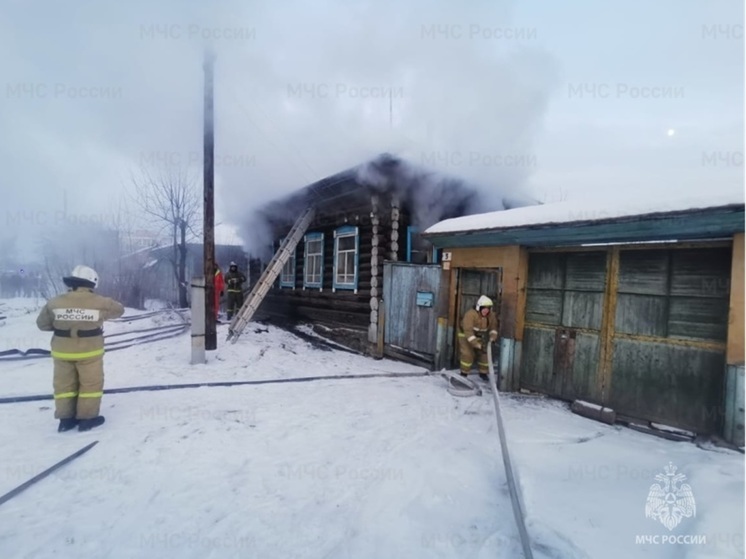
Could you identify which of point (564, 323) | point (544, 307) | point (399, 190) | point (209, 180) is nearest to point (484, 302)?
point (544, 307)

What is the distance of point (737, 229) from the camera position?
380 centimetres

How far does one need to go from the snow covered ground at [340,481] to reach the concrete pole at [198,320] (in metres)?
1.42

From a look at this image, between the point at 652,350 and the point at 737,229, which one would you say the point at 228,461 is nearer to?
the point at 652,350

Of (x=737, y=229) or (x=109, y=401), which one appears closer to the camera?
(x=737, y=229)

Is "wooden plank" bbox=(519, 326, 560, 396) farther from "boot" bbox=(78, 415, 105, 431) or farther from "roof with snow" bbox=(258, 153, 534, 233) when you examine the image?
"boot" bbox=(78, 415, 105, 431)

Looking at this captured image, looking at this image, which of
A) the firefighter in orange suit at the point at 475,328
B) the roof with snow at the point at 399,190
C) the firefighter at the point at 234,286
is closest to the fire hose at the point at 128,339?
the firefighter at the point at 234,286

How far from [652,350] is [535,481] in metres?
2.77

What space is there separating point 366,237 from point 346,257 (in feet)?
3.47

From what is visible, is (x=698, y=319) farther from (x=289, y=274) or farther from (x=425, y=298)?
(x=289, y=274)

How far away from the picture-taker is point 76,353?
402cm

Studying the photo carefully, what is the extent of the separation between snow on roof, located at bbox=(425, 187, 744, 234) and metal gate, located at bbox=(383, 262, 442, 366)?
131 cm

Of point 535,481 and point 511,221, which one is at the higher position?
point 511,221

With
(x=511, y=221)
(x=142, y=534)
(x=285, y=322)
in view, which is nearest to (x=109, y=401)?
(x=142, y=534)

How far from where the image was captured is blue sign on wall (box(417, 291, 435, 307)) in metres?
7.58
